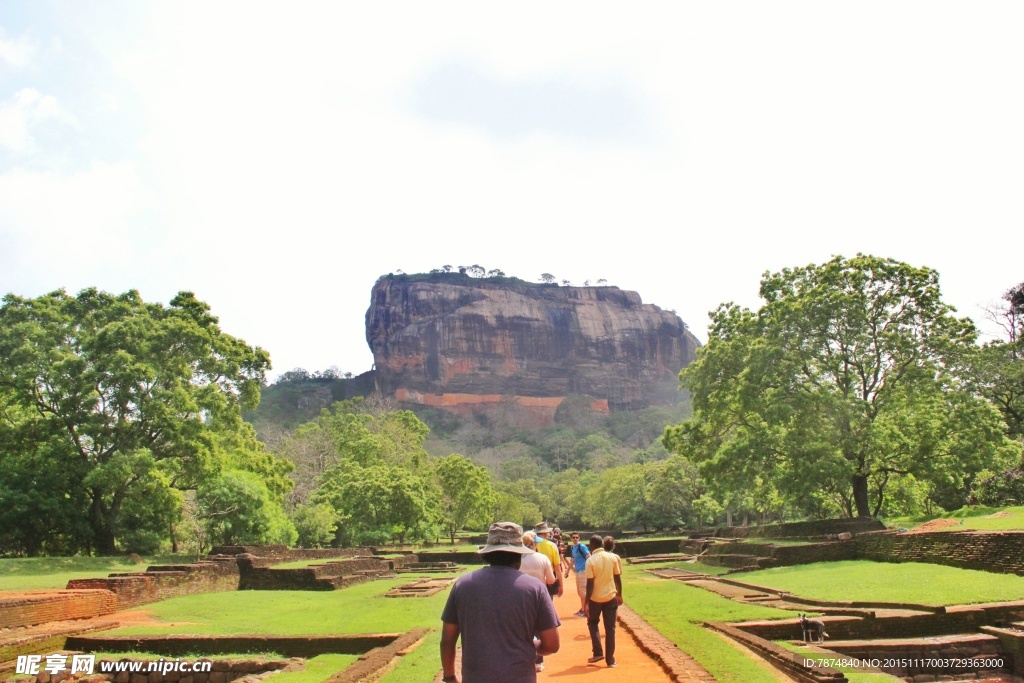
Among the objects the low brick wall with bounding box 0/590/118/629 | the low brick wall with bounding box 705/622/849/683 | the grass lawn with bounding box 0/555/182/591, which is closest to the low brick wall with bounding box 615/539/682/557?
the grass lawn with bounding box 0/555/182/591

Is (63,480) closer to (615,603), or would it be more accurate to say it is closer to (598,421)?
(615,603)

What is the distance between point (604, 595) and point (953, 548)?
1018 cm

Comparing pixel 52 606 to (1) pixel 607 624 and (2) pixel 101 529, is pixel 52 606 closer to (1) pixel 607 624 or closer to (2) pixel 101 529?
(1) pixel 607 624

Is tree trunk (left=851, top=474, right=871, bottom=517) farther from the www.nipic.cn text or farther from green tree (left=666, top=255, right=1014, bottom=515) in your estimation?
the www.nipic.cn text

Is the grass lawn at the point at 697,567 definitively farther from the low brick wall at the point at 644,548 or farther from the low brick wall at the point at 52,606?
Result: the low brick wall at the point at 52,606

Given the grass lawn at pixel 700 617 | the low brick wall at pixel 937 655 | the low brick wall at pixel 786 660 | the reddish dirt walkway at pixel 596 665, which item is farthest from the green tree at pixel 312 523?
the low brick wall at pixel 937 655

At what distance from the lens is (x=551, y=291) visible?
14512 cm

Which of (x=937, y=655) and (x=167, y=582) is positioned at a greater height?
(x=167, y=582)

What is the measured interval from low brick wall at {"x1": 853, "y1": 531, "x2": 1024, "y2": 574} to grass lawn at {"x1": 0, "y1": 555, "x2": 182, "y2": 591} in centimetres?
1752

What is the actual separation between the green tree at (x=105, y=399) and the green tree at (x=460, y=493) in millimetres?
22327

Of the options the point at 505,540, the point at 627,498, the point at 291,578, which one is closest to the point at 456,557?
the point at 291,578

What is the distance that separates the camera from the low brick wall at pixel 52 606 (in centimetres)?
1120

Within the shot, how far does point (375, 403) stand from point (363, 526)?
48.8m

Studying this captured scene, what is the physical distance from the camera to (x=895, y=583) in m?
13.1
